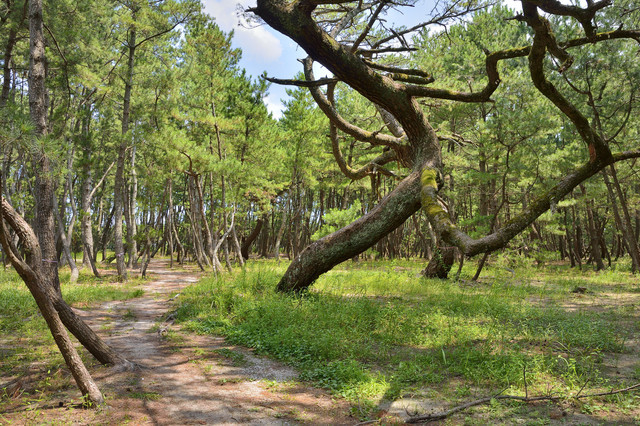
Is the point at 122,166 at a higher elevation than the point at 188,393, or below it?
higher

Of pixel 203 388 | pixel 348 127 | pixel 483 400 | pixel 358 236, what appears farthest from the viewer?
pixel 348 127

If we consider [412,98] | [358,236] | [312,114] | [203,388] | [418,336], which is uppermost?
[312,114]

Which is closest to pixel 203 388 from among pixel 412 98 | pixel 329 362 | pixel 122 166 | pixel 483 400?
pixel 329 362

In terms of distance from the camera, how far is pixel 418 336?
582 cm

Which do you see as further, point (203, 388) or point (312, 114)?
point (312, 114)

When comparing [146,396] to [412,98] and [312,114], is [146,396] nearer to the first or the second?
[412,98]

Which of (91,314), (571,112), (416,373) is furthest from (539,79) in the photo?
(91,314)

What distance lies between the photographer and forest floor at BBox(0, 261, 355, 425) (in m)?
3.51

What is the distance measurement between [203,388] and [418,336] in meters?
3.19

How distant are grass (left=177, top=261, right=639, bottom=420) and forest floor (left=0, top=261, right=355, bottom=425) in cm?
36

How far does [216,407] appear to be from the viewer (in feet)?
12.5

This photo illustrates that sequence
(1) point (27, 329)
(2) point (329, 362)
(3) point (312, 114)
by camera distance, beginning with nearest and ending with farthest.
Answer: (2) point (329, 362) < (1) point (27, 329) < (3) point (312, 114)

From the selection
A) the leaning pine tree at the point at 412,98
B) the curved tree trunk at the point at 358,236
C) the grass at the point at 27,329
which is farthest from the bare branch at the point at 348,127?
the grass at the point at 27,329

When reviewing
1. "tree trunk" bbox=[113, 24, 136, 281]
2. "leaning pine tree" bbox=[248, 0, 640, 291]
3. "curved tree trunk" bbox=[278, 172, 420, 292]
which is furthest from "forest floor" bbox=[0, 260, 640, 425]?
"tree trunk" bbox=[113, 24, 136, 281]
